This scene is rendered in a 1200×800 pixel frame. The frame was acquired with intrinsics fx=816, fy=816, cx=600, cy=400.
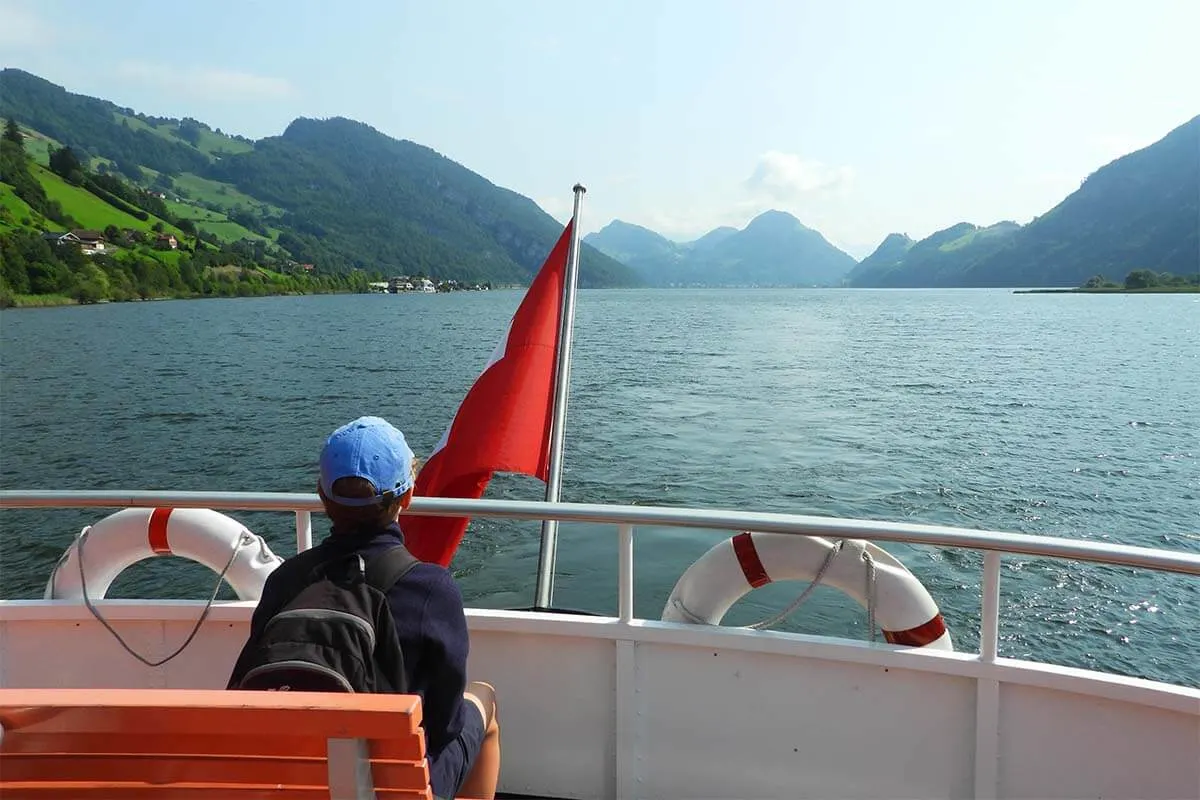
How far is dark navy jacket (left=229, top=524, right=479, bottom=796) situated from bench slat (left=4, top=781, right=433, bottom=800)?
0.23 meters

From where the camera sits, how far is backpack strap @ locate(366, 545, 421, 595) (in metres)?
1.75

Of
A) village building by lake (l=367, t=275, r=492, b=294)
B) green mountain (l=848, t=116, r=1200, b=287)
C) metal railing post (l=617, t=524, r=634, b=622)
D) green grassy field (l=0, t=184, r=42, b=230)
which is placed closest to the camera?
metal railing post (l=617, t=524, r=634, b=622)

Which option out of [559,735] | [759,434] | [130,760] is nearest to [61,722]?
[130,760]

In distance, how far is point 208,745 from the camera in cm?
145

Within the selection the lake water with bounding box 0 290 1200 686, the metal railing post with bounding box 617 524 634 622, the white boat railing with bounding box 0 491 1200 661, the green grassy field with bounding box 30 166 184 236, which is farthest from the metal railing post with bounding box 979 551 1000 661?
the green grassy field with bounding box 30 166 184 236

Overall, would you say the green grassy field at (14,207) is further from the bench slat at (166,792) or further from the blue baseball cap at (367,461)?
the bench slat at (166,792)

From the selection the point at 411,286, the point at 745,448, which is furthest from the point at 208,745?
the point at 411,286

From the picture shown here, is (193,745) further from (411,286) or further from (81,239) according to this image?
(411,286)

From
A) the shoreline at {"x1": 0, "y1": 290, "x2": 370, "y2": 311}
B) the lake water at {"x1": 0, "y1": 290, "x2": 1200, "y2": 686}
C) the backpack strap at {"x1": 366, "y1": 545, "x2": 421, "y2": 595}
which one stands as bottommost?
the lake water at {"x1": 0, "y1": 290, "x2": 1200, "y2": 686}

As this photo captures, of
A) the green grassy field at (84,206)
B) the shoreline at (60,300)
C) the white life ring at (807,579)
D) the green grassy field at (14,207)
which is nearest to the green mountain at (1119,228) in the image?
the shoreline at (60,300)

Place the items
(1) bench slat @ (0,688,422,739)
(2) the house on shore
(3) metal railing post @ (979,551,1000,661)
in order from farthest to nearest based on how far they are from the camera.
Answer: (2) the house on shore, (3) metal railing post @ (979,551,1000,661), (1) bench slat @ (0,688,422,739)

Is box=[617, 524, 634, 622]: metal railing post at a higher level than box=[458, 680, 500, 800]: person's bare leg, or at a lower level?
higher

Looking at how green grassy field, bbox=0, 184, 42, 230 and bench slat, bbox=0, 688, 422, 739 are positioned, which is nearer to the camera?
bench slat, bbox=0, 688, 422, 739

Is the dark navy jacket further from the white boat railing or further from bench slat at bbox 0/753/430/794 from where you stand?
the white boat railing
